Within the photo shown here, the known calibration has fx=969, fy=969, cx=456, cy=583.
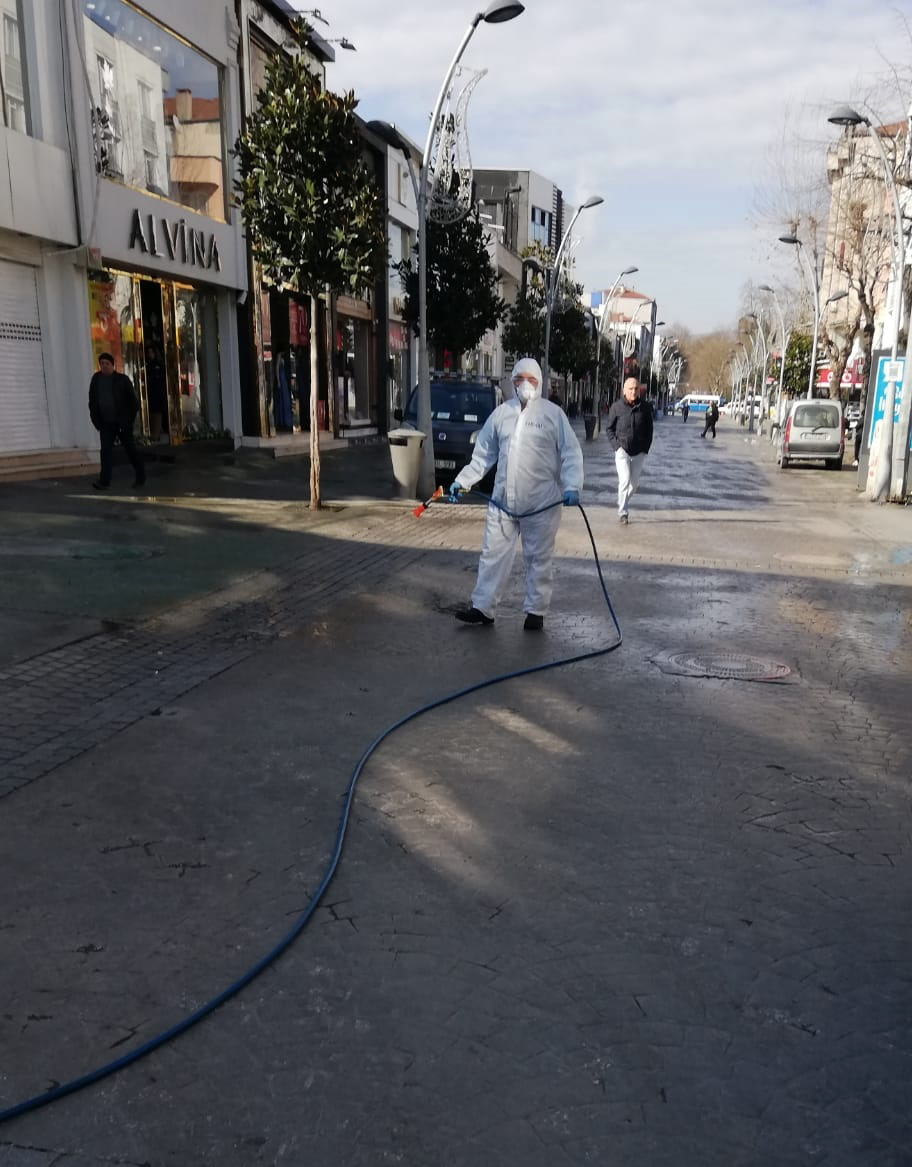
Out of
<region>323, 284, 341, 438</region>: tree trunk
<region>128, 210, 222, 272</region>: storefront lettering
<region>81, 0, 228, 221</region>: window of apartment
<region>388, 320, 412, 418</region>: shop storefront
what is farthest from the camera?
<region>388, 320, 412, 418</region>: shop storefront

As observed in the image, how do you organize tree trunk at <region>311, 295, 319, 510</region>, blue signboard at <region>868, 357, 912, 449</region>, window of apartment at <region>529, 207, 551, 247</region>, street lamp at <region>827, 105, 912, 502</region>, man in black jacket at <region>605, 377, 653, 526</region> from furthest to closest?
window of apartment at <region>529, 207, 551, 247</region> → blue signboard at <region>868, 357, 912, 449</region> → street lamp at <region>827, 105, 912, 502</region> → man in black jacket at <region>605, 377, 653, 526</region> → tree trunk at <region>311, 295, 319, 510</region>

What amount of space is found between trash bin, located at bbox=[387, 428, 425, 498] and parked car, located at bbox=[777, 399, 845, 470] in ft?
48.4

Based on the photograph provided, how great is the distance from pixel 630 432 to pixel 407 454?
3483 mm

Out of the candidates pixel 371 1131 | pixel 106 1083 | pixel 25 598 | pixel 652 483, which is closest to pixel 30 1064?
pixel 106 1083

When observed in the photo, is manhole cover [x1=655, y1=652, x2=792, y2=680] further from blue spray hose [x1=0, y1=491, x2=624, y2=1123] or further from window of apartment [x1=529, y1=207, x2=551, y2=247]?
window of apartment [x1=529, y1=207, x2=551, y2=247]

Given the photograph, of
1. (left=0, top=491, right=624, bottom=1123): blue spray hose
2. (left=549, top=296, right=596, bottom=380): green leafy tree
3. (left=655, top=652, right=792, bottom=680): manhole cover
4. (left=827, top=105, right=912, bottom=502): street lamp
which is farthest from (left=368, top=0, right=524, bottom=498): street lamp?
(left=549, top=296, right=596, bottom=380): green leafy tree

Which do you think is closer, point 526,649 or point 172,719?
point 172,719

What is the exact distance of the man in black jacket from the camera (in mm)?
12547

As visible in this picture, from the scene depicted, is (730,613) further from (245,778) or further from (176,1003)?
(176,1003)

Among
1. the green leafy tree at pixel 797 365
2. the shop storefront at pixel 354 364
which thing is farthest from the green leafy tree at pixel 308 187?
the green leafy tree at pixel 797 365

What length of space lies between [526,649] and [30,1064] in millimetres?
4543

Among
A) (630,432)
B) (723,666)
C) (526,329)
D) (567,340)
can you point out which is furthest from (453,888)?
(567,340)

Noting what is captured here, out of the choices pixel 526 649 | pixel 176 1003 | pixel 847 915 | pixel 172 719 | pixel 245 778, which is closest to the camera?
pixel 176 1003

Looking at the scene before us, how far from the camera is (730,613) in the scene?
25.9ft
